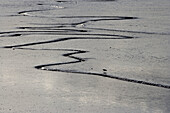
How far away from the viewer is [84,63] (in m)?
8.77

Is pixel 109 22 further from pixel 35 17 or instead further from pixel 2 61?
pixel 2 61

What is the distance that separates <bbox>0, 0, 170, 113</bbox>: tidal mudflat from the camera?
643 centimetres

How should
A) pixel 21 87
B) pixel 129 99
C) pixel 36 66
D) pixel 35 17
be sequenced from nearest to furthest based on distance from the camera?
pixel 129 99 < pixel 21 87 < pixel 36 66 < pixel 35 17

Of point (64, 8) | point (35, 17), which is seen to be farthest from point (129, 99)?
point (64, 8)

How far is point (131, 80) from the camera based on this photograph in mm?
7609

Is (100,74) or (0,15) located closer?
(100,74)

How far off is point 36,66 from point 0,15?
835 cm

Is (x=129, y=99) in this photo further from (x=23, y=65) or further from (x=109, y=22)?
(x=109, y=22)

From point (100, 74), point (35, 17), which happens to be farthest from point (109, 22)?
point (100, 74)

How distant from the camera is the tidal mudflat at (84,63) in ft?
21.1

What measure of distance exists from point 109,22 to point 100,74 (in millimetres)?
6946

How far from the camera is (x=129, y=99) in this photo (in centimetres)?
655

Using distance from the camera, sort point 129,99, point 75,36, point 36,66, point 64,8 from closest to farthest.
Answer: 1. point 129,99
2. point 36,66
3. point 75,36
4. point 64,8

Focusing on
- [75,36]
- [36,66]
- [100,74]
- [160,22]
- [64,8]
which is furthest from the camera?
[64,8]
